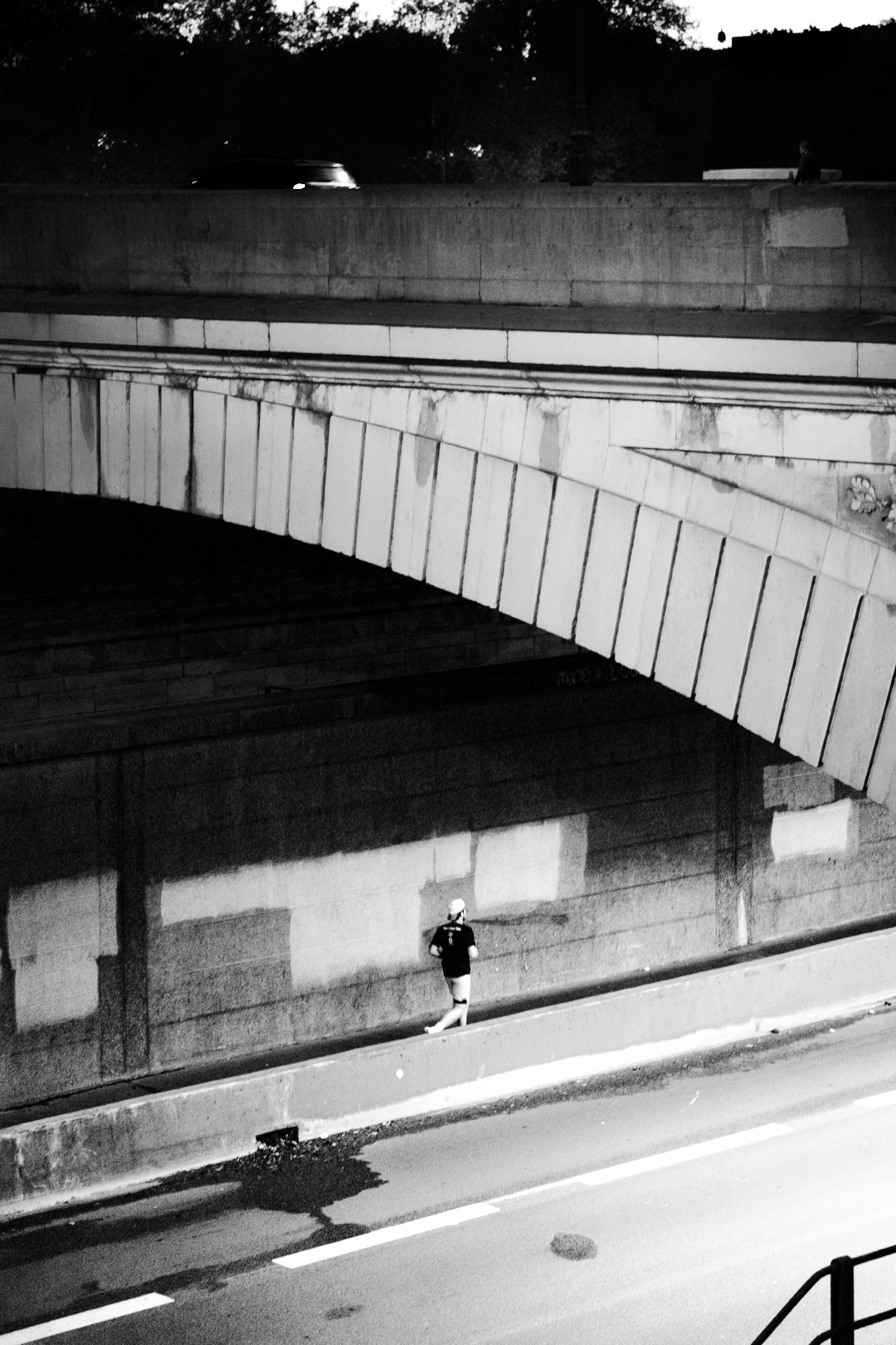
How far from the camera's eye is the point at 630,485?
28.1ft

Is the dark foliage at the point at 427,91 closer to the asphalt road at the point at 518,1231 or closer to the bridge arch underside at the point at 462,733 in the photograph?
the bridge arch underside at the point at 462,733

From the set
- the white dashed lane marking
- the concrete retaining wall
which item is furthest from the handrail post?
the white dashed lane marking

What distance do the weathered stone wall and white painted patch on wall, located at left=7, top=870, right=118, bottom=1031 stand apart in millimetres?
19

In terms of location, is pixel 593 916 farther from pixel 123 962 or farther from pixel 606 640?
pixel 606 640

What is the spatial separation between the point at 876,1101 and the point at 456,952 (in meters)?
3.55

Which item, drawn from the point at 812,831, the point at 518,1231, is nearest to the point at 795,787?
the point at 812,831

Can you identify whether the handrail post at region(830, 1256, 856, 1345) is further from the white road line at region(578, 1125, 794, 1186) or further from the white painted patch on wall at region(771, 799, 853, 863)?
the white painted patch on wall at region(771, 799, 853, 863)

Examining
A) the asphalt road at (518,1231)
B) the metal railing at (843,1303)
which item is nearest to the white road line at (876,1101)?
the asphalt road at (518,1231)


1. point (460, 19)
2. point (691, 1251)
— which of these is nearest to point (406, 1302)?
point (691, 1251)

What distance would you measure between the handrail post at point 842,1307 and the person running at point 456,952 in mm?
9450

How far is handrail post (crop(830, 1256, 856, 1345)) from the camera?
5855mm

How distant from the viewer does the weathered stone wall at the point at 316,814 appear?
14.8 meters

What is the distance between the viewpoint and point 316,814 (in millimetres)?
15930

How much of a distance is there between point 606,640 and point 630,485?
2.41 feet
